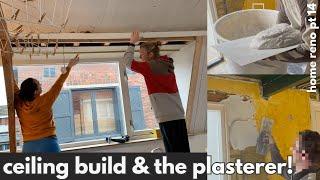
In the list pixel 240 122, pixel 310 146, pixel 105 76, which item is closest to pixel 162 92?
pixel 105 76

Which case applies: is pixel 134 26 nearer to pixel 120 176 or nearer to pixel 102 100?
pixel 102 100

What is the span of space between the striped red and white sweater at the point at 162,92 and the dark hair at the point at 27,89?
41 cm

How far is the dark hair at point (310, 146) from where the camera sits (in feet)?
3.70

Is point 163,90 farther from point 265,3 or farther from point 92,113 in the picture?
point 265,3

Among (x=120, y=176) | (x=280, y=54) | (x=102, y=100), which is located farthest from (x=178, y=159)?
(x=280, y=54)

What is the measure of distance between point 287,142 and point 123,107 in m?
0.66

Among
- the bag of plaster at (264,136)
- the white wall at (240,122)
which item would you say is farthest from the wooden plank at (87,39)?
the bag of plaster at (264,136)

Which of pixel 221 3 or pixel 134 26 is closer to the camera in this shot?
pixel 221 3

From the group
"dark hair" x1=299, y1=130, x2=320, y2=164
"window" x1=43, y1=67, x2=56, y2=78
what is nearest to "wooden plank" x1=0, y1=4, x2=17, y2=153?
"window" x1=43, y1=67, x2=56, y2=78

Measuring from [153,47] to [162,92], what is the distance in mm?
195

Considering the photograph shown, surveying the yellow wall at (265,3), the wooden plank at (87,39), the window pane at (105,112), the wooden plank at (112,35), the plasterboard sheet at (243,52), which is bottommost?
the window pane at (105,112)

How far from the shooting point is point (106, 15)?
1365 mm

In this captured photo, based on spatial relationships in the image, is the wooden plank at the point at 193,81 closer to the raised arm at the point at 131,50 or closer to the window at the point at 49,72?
the raised arm at the point at 131,50

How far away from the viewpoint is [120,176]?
128 centimetres
